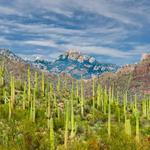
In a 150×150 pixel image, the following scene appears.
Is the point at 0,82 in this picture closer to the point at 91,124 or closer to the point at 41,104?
the point at 41,104

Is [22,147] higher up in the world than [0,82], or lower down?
lower down

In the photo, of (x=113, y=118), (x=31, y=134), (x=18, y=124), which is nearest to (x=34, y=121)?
(x=18, y=124)

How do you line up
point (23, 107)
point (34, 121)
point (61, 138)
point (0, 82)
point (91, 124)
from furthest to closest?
point (0, 82), point (91, 124), point (23, 107), point (34, 121), point (61, 138)

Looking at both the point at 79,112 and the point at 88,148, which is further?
the point at 79,112

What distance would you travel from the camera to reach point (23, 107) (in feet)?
142

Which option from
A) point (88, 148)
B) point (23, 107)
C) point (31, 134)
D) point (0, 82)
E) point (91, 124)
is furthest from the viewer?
point (0, 82)

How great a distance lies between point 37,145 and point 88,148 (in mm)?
4286

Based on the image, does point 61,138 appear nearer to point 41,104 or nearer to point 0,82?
point 41,104

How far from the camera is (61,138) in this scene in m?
34.9

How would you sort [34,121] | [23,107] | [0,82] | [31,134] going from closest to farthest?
[31,134] < [34,121] < [23,107] < [0,82]

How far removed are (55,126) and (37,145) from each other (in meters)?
12.2

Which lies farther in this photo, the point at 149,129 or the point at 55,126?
the point at 149,129

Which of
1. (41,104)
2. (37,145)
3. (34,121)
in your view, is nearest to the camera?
(37,145)

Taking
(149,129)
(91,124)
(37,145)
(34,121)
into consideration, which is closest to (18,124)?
(34,121)
